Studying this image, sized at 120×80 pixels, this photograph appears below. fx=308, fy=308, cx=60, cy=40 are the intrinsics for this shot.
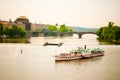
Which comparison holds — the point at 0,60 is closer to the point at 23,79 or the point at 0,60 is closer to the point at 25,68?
the point at 25,68

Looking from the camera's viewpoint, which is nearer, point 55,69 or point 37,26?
point 55,69

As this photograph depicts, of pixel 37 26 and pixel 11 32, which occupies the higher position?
pixel 37 26

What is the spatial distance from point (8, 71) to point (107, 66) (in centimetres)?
315

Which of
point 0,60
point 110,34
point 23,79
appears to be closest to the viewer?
point 23,79

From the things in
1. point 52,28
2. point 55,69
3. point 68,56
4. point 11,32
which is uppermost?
point 52,28

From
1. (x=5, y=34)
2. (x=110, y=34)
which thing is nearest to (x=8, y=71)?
(x=110, y=34)

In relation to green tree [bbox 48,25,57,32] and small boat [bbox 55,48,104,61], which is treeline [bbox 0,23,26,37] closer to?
green tree [bbox 48,25,57,32]

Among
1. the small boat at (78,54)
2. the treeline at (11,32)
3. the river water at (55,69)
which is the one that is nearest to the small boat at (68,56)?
the small boat at (78,54)

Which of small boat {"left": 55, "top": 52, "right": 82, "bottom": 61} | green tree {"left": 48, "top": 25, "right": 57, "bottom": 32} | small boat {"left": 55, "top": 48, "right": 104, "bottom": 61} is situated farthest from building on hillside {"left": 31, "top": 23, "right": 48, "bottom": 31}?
small boat {"left": 55, "top": 52, "right": 82, "bottom": 61}

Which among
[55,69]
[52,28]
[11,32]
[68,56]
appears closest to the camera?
[55,69]

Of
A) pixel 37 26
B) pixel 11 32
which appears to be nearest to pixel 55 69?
pixel 11 32

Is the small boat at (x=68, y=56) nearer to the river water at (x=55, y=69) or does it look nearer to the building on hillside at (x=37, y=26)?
the river water at (x=55, y=69)

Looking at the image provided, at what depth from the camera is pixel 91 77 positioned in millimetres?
8078

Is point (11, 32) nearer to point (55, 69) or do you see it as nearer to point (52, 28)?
point (52, 28)
